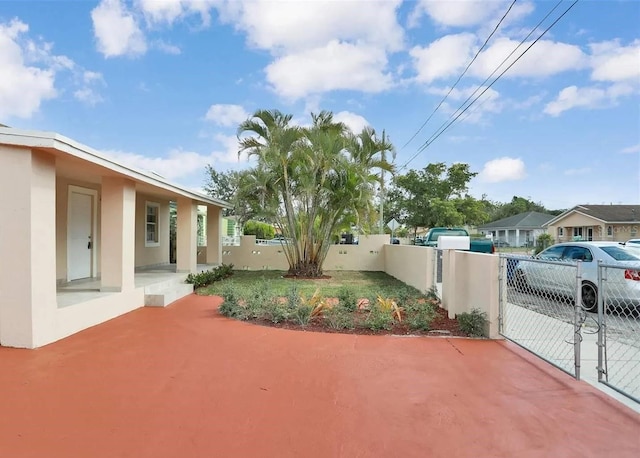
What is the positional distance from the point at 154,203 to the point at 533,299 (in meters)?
11.7

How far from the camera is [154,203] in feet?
43.2

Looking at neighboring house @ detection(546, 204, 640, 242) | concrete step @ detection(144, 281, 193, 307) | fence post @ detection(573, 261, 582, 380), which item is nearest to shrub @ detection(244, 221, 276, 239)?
concrete step @ detection(144, 281, 193, 307)

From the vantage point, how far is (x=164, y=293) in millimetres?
8500

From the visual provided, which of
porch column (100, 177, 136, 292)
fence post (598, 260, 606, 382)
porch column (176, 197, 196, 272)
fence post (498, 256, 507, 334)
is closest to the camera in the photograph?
fence post (598, 260, 606, 382)

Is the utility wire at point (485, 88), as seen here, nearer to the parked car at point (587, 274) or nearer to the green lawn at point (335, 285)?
the parked car at point (587, 274)

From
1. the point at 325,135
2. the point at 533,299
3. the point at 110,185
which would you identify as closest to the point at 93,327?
the point at 110,185

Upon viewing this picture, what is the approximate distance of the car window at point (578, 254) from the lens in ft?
27.2

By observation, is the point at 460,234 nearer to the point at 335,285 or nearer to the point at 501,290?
the point at 335,285

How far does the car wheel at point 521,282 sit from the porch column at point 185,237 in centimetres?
874

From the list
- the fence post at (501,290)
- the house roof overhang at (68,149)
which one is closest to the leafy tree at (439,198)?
the fence post at (501,290)

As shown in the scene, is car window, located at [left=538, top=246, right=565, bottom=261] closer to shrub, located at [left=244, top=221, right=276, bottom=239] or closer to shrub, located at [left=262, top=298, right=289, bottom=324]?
shrub, located at [left=262, top=298, right=289, bottom=324]

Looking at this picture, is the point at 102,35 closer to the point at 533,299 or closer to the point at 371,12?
the point at 371,12

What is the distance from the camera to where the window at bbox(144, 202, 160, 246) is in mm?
12859

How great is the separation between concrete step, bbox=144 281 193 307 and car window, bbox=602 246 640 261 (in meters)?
9.41
